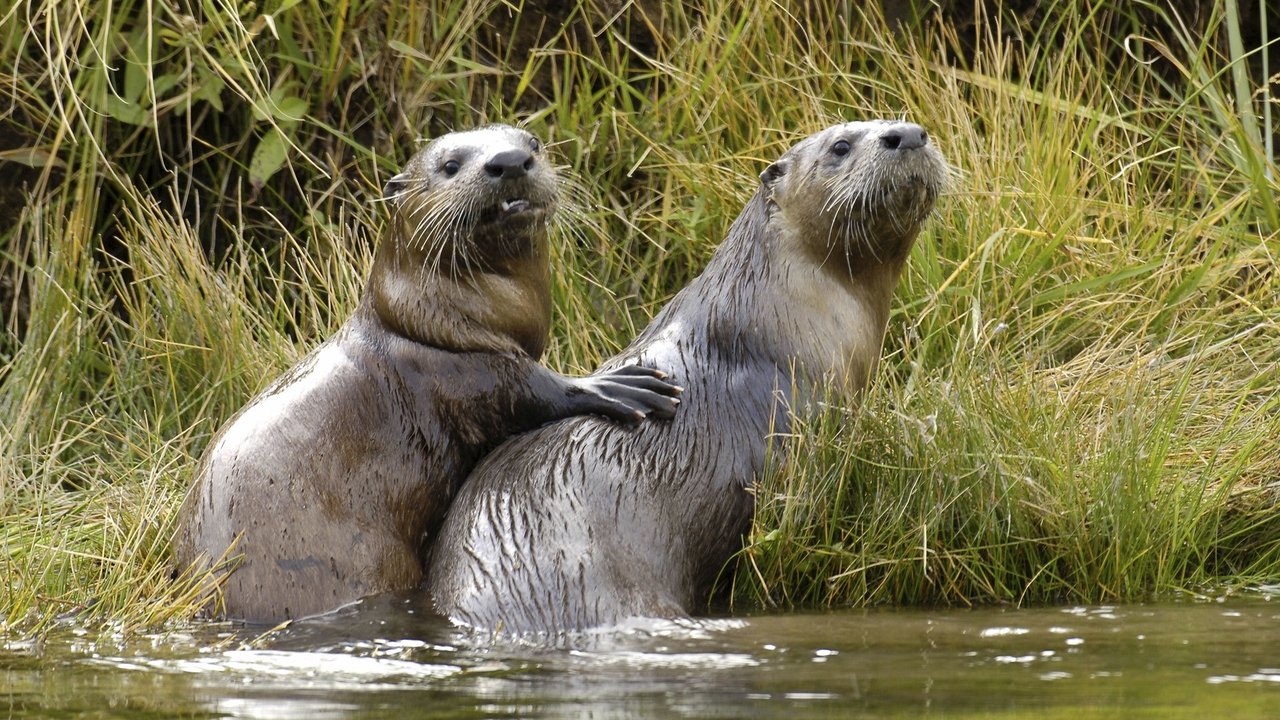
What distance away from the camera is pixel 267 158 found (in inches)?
244

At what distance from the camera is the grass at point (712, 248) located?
13.4ft

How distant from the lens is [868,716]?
271cm

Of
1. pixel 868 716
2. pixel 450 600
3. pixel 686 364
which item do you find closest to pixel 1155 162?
pixel 686 364

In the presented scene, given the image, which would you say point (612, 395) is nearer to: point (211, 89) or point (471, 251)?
point (471, 251)

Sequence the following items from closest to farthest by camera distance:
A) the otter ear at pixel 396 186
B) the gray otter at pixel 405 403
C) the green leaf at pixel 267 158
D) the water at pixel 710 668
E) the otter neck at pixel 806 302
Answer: the water at pixel 710 668 < the gray otter at pixel 405 403 < the otter neck at pixel 806 302 < the otter ear at pixel 396 186 < the green leaf at pixel 267 158

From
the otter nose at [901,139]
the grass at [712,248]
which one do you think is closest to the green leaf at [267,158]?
the grass at [712,248]

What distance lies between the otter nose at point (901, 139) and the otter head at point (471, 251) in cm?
80

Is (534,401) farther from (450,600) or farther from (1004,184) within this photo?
(1004,184)

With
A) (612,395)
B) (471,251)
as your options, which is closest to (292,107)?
(471,251)

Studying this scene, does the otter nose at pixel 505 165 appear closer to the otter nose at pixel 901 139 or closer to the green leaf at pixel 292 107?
the otter nose at pixel 901 139

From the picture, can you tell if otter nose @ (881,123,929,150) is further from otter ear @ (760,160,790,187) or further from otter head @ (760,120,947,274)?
otter ear @ (760,160,790,187)

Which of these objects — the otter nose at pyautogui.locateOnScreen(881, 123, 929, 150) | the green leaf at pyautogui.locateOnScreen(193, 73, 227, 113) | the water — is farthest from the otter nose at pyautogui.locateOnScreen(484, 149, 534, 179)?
the green leaf at pyautogui.locateOnScreen(193, 73, 227, 113)

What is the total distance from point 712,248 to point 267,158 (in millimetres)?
1567

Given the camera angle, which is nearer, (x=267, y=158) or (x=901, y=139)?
(x=901, y=139)
